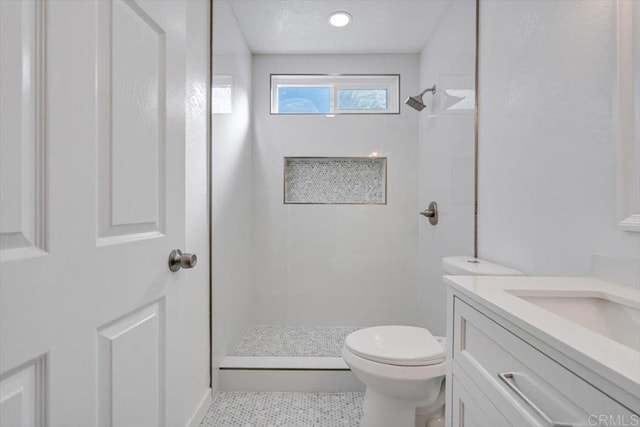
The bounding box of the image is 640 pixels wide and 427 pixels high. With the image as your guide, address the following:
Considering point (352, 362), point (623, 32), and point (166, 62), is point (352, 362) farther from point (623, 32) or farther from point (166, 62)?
point (623, 32)

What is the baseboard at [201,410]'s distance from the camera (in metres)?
1.40

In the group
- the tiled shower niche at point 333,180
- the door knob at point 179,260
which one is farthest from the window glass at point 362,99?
the door knob at point 179,260

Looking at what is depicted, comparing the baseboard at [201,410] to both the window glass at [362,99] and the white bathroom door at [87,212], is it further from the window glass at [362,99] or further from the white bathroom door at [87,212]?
the window glass at [362,99]

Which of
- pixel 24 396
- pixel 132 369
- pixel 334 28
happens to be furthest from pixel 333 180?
pixel 24 396

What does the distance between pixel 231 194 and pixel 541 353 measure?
1.76 m

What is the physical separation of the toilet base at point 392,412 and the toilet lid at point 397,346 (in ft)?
0.63

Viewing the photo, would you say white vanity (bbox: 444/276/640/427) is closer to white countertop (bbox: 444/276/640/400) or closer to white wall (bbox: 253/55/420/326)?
white countertop (bbox: 444/276/640/400)

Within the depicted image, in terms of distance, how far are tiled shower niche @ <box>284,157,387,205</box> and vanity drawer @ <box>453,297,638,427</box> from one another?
1.77 m

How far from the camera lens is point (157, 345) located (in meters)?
0.78

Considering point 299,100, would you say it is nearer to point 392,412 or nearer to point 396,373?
point 396,373

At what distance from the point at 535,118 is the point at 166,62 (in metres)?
1.26

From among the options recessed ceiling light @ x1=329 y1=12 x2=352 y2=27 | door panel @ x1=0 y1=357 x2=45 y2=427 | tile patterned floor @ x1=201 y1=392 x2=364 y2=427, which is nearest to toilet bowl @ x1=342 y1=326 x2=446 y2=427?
tile patterned floor @ x1=201 y1=392 x2=364 y2=427

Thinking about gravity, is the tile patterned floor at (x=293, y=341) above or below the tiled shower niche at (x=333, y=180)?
below

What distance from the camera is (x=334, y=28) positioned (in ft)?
7.00
